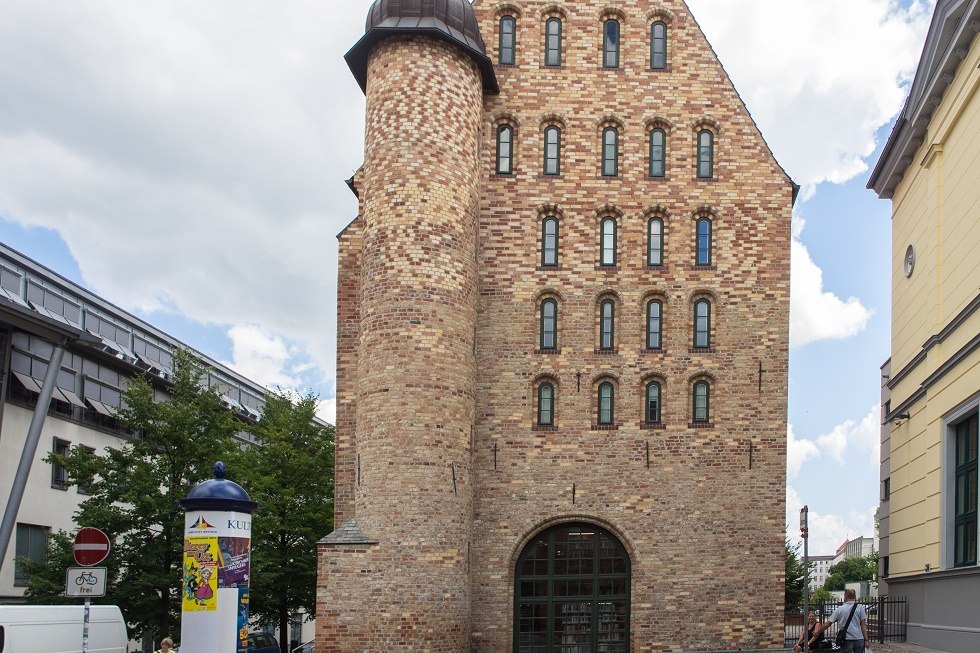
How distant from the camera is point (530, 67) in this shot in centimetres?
3212

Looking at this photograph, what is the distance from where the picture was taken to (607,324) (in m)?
31.0

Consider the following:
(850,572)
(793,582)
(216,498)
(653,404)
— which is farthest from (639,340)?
(850,572)

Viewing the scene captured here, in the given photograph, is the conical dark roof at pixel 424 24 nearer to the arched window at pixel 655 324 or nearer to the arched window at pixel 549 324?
the arched window at pixel 549 324

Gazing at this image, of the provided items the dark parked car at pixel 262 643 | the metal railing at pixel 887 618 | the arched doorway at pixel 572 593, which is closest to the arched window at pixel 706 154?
the arched doorway at pixel 572 593

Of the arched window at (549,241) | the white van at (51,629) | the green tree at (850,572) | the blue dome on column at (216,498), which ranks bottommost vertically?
the green tree at (850,572)

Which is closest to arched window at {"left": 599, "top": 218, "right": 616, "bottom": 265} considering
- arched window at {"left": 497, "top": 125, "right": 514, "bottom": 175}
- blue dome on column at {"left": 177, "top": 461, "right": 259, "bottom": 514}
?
arched window at {"left": 497, "top": 125, "right": 514, "bottom": 175}

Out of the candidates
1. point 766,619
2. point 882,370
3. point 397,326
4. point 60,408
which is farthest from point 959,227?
point 60,408

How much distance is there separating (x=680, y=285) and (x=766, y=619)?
8825mm

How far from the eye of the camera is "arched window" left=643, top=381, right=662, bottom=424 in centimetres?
3052

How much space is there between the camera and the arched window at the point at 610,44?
1272 inches

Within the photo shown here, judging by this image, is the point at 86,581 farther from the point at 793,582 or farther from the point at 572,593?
the point at 793,582

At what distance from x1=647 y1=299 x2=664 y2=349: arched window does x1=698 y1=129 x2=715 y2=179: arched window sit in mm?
3767

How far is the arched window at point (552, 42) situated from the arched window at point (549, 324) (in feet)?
22.1

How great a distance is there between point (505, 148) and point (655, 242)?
189 inches
